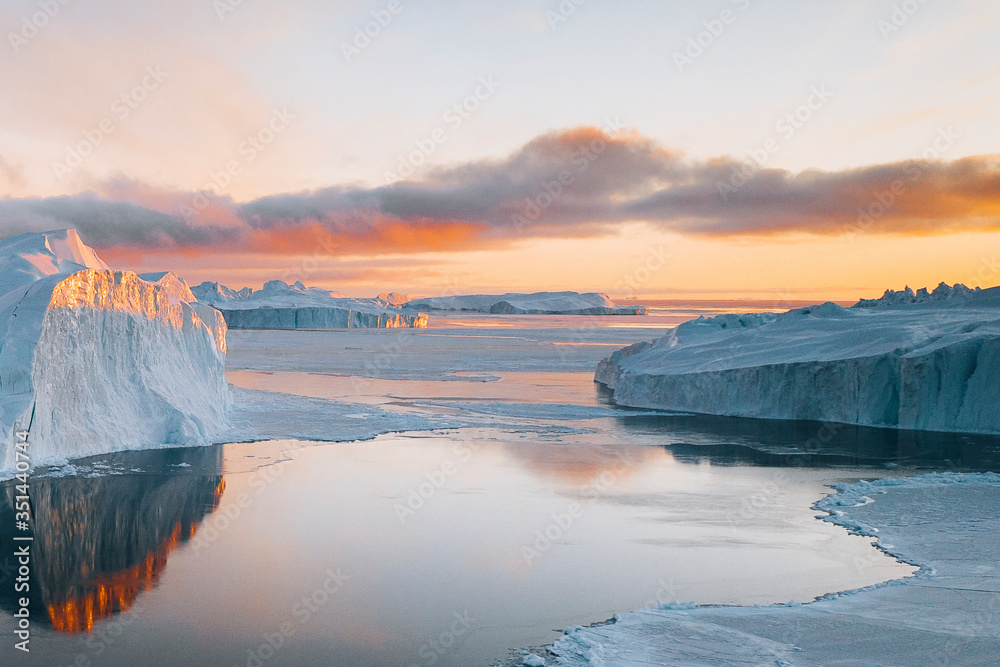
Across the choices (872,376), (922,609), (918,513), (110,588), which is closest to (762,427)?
(872,376)

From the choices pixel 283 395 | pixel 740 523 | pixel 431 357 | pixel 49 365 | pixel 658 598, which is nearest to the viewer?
pixel 658 598

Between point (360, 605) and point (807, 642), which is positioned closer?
point (807, 642)

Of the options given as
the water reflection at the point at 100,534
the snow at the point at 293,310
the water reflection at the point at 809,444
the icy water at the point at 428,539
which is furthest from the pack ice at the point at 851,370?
the snow at the point at 293,310

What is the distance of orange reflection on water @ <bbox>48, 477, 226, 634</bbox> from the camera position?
5762 millimetres

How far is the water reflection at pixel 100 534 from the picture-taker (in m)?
6.15

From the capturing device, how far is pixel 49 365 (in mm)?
10664

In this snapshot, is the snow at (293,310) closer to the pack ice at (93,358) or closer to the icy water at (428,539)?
the pack ice at (93,358)

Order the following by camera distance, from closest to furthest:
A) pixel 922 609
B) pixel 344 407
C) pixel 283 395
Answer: pixel 922 609
pixel 344 407
pixel 283 395

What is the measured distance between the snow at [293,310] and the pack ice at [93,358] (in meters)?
55.2

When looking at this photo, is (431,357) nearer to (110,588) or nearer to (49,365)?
(49,365)

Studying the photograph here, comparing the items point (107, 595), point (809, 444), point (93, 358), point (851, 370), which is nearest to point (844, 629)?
point (107, 595)

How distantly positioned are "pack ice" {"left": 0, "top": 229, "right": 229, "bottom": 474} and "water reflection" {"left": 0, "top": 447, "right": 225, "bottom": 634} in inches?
38.5

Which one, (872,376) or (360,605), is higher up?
(872,376)

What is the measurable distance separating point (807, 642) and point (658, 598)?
1274 millimetres
